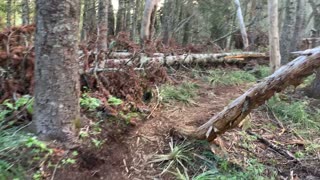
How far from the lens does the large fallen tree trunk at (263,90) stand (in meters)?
3.91

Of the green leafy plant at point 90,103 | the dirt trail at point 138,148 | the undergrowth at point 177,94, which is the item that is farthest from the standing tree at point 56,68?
the undergrowth at point 177,94

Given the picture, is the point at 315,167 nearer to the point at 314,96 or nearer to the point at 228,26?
the point at 314,96

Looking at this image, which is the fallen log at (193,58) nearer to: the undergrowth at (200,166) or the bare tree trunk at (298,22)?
the bare tree trunk at (298,22)

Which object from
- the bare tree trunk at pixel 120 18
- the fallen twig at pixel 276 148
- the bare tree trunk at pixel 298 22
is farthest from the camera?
the bare tree trunk at pixel 120 18

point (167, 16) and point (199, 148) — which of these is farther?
point (167, 16)

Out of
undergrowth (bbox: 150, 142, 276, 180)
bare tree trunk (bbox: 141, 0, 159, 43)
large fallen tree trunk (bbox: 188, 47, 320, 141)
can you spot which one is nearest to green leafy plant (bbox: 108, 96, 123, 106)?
undergrowth (bbox: 150, 142, 276, 180)

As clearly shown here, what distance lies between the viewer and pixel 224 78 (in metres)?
8.21

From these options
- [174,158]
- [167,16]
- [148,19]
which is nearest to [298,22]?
[148,19]

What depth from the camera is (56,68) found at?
3.63 metres

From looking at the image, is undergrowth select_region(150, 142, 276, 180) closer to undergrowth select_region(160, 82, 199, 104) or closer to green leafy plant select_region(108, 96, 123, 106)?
green leafy plant select_region(108, 96, 123, 106)

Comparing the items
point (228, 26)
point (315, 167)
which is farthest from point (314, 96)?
point (228, 26)

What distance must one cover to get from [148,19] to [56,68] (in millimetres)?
5981

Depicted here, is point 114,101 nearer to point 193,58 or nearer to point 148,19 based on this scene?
point 193,58

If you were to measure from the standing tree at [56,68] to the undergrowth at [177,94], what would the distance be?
2268 mm
